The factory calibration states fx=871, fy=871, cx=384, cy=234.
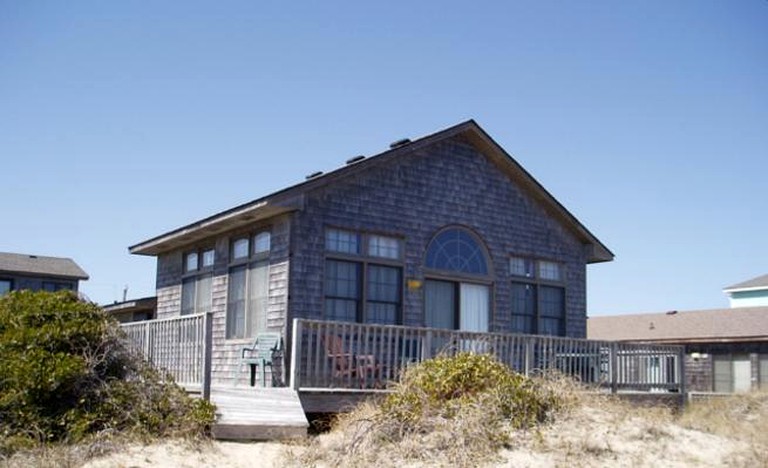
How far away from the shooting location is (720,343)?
93.6 feet

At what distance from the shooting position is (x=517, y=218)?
18.1m

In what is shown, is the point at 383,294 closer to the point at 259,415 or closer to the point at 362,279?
the point at 362,279

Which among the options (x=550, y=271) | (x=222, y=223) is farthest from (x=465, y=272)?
(x=222, y=223)

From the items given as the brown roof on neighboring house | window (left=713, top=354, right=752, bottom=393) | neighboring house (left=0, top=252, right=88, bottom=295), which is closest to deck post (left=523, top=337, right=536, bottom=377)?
the brown roof on neighboring house

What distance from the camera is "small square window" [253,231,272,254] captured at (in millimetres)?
15227

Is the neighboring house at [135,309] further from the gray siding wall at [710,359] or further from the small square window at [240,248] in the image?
the gray siding wall at [710,359]

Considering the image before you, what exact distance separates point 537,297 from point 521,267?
0.73 m

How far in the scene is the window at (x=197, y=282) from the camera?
17.1 meters

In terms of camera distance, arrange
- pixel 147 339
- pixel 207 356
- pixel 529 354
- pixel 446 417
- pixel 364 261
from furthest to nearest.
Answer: pixel 364 261 → pixel 529 354 → pixel 147 339 → pixel 207 356 → pixel 446 417

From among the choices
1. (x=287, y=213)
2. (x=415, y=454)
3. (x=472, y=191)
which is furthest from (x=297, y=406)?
(x=472, y=191)

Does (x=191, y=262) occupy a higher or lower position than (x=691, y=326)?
higher

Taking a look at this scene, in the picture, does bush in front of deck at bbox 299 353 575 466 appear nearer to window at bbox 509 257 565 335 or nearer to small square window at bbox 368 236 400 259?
small square window at bbox 368 236 400 259

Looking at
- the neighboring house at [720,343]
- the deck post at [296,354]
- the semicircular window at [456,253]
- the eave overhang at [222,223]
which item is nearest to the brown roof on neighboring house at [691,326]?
the neighboring house at [720,343]

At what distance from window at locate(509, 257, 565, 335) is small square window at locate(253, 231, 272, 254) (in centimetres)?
528
